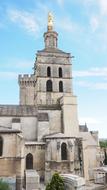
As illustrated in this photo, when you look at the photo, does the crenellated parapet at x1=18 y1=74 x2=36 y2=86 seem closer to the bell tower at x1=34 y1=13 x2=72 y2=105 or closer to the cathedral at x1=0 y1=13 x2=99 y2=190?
the cathedral at x1=0 y1=13 x2=99 y2=190

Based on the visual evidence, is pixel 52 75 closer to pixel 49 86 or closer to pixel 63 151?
pixel 49 86

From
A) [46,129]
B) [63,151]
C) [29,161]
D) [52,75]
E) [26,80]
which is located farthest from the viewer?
[26,80]

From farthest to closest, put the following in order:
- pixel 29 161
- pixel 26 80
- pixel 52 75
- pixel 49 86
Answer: pixel 26 80 → pixel 52 75 → pixel 49 86 → pixel 29 161

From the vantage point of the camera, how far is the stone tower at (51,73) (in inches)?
1491

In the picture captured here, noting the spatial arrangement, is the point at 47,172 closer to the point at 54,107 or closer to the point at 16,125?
the point at 16,125

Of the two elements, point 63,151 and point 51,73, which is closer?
point 63,151

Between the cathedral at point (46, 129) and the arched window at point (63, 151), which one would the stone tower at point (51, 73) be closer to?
the cathedral at point (46, 129)

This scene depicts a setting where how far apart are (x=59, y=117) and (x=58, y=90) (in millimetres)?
5397

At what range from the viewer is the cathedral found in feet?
86.4

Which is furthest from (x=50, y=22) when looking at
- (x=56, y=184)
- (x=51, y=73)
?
(x=56, y=184)

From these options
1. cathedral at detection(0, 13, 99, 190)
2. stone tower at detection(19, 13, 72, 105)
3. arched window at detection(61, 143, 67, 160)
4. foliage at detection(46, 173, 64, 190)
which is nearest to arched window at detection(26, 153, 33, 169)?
cathedral at detection(0, 13, 99, 190)

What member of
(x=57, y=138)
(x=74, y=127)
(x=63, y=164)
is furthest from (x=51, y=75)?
(x=63, y=164)

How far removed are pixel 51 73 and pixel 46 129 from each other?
34.6ft

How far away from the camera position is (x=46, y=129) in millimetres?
A: 33219
